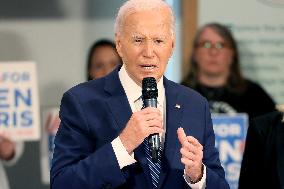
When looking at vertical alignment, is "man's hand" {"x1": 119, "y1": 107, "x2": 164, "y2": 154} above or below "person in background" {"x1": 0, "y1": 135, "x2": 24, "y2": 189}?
above

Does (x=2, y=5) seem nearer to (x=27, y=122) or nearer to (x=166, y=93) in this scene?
(x=27, y=122)

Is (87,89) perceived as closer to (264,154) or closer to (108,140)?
(108,140)

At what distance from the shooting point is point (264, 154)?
2.46m

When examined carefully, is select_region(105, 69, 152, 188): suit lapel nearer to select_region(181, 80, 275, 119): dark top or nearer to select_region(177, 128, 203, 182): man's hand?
select_region(177, 128, 203, 182): man's hand

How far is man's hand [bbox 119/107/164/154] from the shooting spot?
1759 millimetres

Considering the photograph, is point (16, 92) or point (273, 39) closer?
point (16, 92)

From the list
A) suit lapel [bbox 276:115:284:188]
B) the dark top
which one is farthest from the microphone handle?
the dark top

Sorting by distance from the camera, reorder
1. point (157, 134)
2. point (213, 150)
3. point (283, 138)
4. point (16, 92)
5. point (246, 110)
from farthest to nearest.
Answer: point (16, 92), point (246, 110), point (283, 138), point (213, 150), point (157, 134)

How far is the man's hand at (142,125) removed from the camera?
1.76 meters

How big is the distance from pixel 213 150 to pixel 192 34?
293 cm

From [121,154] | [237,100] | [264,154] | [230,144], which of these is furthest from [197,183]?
[230,144]

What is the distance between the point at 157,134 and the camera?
1.79 m

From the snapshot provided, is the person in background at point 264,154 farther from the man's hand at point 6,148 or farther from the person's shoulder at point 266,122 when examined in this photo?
the man's hand at point 6,148

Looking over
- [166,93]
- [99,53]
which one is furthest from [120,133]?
[99,53]
